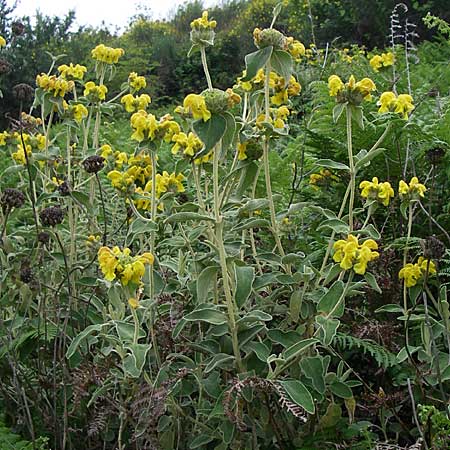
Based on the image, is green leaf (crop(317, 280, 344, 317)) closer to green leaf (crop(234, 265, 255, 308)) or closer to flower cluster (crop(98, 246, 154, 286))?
green leaf (crop(234, 265, 255, 308))

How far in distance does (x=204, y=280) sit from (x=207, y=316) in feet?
0.26

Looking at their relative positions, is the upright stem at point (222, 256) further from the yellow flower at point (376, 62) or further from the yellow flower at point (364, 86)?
the yellow flower at point (376, 62)

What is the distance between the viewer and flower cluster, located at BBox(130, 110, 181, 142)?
4.17 feet

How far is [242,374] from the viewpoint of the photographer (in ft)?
4.04

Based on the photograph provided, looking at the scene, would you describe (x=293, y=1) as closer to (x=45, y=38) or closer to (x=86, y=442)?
(x=45, y=38)

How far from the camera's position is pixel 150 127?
4.19 feet

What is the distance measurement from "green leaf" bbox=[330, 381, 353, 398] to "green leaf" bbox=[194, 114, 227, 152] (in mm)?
528

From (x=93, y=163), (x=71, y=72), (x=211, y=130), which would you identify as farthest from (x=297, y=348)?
(x=71, y=72)

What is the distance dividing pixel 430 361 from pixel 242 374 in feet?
1.35

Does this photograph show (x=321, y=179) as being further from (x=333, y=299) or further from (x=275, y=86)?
(x=333, y=299)

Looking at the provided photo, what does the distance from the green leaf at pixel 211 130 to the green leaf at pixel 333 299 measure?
1.13 ft

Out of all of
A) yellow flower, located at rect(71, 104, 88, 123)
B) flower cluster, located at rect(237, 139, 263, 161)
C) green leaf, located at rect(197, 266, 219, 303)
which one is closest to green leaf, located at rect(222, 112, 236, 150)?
flower cluster, located at rect(237, 139, 263, 161)

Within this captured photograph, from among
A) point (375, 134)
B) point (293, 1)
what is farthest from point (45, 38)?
point (375, 134)

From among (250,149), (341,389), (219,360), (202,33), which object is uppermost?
(202,33)
